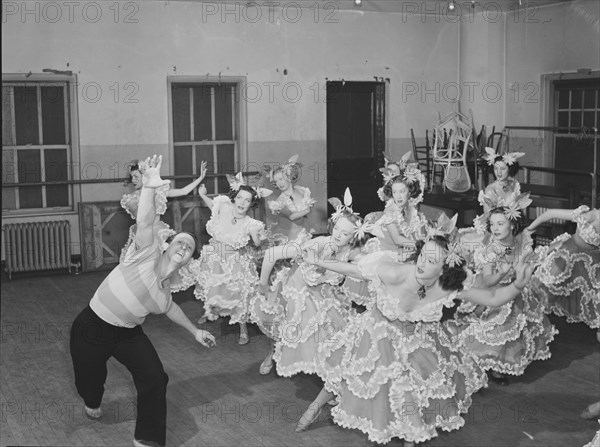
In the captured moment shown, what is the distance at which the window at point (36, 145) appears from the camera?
10055 millimetres

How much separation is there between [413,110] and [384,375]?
8.69 metres

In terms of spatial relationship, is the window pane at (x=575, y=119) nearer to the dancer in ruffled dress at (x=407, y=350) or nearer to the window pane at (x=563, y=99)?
the window pane at (x=563, y=99)

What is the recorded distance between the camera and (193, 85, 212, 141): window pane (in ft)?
37.0

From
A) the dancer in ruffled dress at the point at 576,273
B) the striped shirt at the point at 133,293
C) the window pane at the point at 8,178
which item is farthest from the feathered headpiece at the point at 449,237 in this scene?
the window pane at the point at 8,178

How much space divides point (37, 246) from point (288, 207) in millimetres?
3795

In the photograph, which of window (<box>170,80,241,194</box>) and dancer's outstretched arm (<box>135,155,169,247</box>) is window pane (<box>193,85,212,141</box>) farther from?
dancer's outstretched arm (<box>135,155,169,247</box>)

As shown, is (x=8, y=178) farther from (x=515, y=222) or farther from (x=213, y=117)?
(x=515, y=222)

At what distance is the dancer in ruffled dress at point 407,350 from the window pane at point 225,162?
677cm

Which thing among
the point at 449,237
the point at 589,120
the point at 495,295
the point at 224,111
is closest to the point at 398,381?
the point at 495,295

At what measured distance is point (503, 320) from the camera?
5953 mm

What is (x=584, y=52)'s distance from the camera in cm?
1145

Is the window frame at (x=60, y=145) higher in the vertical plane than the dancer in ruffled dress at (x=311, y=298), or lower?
higher

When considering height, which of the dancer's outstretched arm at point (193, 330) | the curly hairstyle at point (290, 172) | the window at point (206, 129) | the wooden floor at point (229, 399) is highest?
the window at point (206, 129)

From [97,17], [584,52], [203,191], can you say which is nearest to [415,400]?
[203,191]
